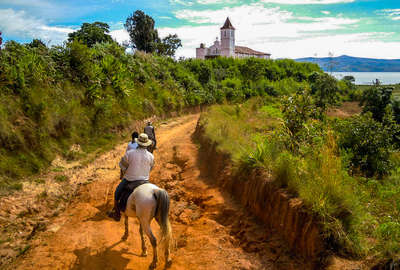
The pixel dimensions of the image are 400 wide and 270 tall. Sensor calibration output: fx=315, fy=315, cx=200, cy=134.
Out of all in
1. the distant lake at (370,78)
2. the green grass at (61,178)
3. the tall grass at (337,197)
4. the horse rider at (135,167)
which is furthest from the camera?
the distant lake at (370,78)

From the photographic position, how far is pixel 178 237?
23.8 ft

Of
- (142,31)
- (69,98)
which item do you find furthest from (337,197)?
(142,31)

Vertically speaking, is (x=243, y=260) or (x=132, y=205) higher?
(x=132, y=205)

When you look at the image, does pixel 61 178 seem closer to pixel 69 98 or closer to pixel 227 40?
pixel 69 98

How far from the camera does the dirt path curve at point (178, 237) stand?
5992 mm

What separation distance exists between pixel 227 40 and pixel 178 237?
76.7 meters

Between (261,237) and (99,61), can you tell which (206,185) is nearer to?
(261,237)

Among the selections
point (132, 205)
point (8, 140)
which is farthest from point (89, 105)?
point (132, 205)

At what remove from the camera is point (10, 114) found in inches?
428

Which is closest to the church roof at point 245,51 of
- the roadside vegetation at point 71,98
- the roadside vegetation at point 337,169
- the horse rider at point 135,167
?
the roadside vegetation at point 71,98

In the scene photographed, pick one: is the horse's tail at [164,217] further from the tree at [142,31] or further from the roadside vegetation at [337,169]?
the tree at [142,31]

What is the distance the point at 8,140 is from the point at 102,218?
4646mm

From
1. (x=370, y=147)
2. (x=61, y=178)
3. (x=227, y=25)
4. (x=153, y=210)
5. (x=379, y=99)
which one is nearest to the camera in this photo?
(x=153, y=210)

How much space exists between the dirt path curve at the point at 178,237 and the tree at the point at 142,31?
4540 cm
